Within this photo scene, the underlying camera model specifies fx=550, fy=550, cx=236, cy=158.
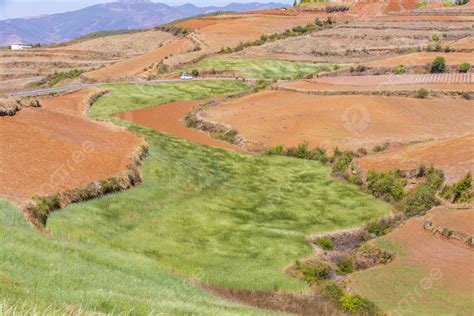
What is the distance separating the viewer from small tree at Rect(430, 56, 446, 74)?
66375mm

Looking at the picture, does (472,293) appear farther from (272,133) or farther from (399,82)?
(399,82)

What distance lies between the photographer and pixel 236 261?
70.4 feet

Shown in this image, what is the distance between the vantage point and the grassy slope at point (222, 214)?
20.7 m

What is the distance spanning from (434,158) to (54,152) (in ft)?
74.5

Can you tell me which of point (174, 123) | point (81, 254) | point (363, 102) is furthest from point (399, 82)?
point (81, 254)

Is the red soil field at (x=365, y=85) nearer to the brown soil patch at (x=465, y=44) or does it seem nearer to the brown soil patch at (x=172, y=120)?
the brown soil patch at (x=172, y=120)

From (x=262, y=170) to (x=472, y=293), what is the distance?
20.9 meters

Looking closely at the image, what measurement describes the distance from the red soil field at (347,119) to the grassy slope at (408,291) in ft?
73.6

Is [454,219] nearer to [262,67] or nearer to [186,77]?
[186,77]

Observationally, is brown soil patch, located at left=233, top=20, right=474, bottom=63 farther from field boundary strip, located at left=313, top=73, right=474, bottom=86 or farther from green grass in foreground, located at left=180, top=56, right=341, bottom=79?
field boundary strip, located at left=313, top=73, right=474, bottom=86

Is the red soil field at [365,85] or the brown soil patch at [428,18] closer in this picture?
the red soil field at [365,85]

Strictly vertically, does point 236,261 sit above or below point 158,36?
below

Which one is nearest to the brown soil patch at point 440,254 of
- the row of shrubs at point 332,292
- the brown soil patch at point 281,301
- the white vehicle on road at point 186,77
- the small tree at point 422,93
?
the row of shrubs at point 332,292

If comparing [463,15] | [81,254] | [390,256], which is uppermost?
[463,15]
